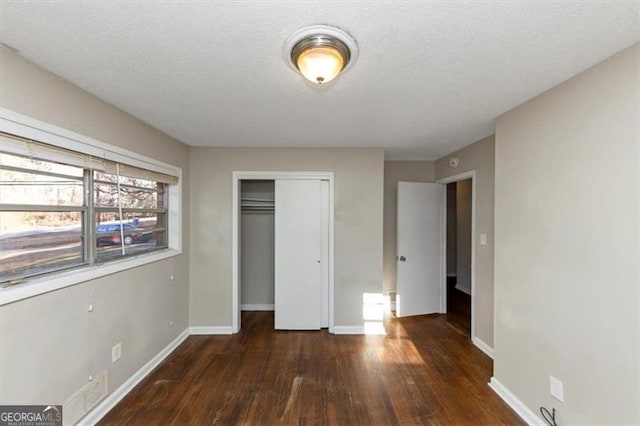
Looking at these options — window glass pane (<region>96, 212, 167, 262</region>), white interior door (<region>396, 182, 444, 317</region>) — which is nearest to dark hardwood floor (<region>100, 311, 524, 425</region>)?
white interior door (<region>396, 182, 444, 317</region>)

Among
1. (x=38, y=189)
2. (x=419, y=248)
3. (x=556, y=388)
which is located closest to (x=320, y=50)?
(x=38, y=189)

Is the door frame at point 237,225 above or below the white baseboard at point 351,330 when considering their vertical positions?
above

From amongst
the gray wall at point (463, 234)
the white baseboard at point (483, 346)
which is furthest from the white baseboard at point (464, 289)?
the white baseboard at point (483, 346)

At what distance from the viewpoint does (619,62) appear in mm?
1437

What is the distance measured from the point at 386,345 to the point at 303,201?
6.49ft

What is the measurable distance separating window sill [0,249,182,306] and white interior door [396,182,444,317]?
3164 mm

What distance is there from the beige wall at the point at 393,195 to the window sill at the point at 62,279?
129 inches

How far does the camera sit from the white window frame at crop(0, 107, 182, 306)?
1.46 metres

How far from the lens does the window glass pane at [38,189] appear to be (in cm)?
151

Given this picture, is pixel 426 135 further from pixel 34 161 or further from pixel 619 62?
pixel 34 161

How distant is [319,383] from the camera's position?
2.43 metres

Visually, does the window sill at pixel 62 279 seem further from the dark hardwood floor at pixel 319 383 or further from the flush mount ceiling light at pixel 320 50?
the flush mount ceiling light at pixel 320 50

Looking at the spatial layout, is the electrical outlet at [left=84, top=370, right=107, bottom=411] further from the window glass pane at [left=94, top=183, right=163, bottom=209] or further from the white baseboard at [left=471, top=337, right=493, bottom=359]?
the white baseboard at [left=471, top=337, right=493, bottom=359]

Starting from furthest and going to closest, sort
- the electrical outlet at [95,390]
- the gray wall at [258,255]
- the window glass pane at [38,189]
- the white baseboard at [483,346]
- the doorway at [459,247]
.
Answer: the doorway at [459,247] → the gray wall at [258,255] → the white baseboard at [483,346] → the electrical outlet at [95,390] → the window glass pane at [38,189]
